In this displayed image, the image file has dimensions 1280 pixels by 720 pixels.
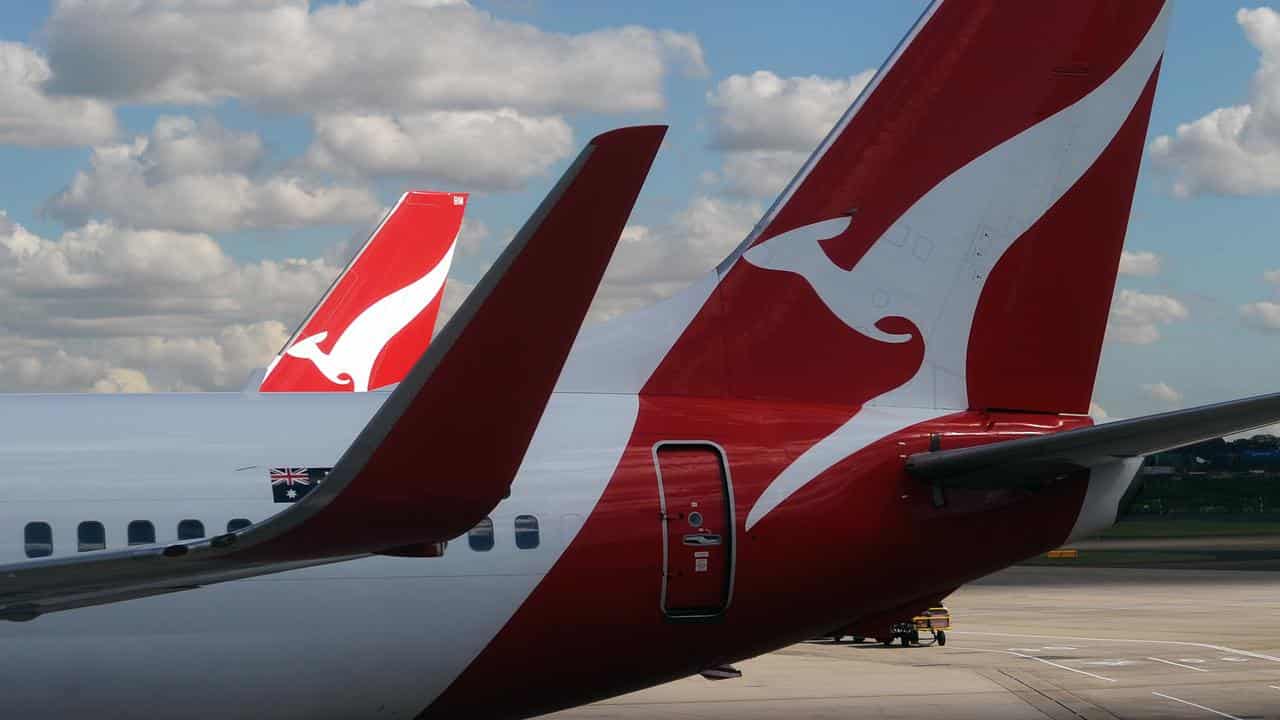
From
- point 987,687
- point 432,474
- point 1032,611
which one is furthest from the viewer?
point 1032,611

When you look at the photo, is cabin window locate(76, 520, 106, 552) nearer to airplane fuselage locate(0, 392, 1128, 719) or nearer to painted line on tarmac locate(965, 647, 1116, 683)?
airplane fuselage locate(0, 392, 1128, 719)

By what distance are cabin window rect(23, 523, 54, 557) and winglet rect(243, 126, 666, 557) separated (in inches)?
188

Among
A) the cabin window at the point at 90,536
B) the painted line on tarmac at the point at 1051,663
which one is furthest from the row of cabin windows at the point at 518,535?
the painted line on tarmac at the point at 1051,663

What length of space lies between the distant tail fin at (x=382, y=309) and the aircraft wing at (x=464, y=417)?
17.8m

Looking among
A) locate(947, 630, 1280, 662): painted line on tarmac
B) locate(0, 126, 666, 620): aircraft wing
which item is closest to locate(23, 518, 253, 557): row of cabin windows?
locate(0, 126, 666, 620): aircraft wing

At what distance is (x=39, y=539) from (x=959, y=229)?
8.19 meters

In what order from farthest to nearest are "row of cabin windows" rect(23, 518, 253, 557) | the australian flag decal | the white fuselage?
the australian flag decal
"row of cabin windows" rect(23, 518, 253, 557)
the white fuselage

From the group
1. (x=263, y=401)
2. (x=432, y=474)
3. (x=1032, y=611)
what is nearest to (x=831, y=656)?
(x=1032, y=611)

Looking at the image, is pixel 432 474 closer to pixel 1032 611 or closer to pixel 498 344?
pixel 498 344

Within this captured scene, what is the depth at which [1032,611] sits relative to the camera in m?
43.2

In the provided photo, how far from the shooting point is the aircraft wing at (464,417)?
285 inches

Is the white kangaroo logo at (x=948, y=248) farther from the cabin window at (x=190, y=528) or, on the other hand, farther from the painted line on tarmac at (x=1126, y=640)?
the painted line on tarmac at (x=1126, y=640)

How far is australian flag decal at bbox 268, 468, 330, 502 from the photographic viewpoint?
38.7 feet

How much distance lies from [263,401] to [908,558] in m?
5.52
